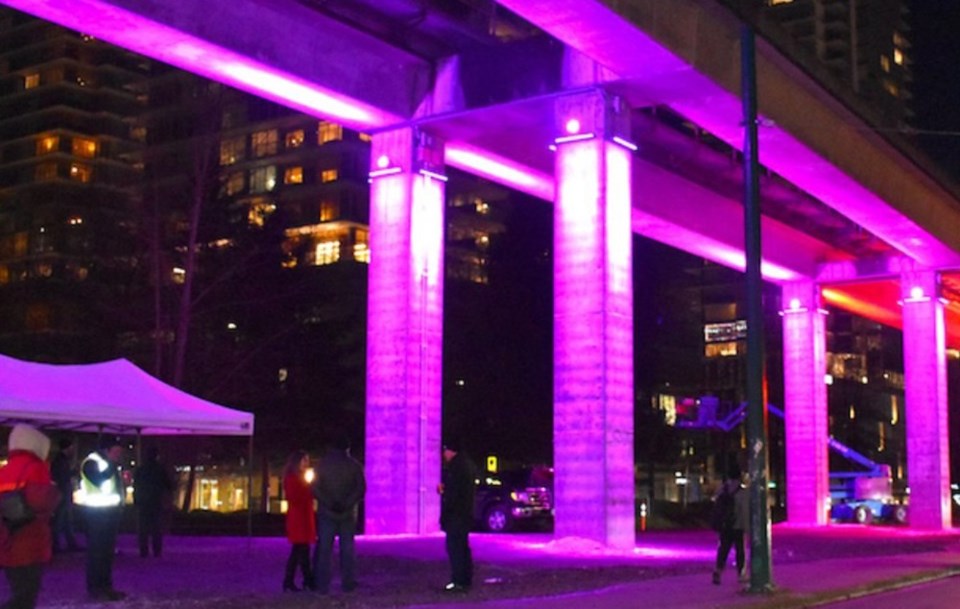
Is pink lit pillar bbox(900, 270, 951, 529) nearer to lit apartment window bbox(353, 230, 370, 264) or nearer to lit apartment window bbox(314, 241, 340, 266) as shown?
lit apartment window bbox(353, 230, 370, 264)

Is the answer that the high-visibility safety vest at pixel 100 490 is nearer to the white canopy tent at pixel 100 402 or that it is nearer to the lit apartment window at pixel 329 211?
the white canopy tent at pixel 100 402

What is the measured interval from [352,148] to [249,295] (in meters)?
49.3

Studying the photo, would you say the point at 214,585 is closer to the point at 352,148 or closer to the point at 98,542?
the point at 98,542

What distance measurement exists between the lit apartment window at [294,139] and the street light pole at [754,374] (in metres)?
80.7

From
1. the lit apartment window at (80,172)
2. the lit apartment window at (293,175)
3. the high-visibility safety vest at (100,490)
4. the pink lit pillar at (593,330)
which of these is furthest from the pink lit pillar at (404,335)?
the lit apartment window at (80,172)

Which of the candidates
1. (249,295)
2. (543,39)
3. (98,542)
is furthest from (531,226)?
(98,542)

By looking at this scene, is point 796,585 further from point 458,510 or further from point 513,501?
point 513,501

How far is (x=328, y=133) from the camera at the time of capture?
3691 inches

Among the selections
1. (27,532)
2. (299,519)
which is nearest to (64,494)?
(299,519)

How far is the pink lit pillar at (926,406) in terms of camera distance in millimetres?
42906

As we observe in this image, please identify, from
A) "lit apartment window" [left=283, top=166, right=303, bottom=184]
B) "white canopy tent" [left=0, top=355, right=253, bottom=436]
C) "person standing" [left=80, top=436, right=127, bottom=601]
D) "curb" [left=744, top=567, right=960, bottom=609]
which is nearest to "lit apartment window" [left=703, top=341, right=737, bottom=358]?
"lit apartment window" [left=283, top=166, right=303, bottom=184]

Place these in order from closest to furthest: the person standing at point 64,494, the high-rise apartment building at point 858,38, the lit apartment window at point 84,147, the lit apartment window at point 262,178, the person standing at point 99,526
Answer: the person standing at point 99,526 → the person standing at point 64,494 → the lit apartment window at point 262,178 → the lit apartment window at point 84,147 → the high-rise apartment building at point 858,38

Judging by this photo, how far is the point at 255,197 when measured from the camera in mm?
87000

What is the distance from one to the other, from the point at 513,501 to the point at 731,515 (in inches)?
598
